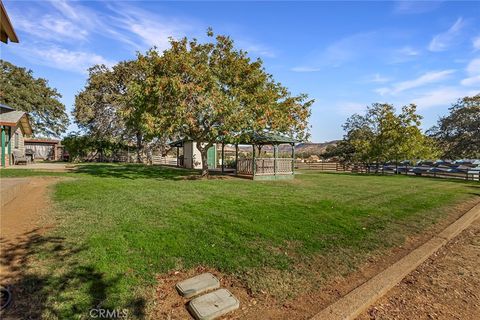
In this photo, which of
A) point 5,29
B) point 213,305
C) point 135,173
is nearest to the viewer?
point 213,305

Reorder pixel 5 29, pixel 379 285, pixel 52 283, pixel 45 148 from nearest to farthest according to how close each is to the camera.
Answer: pixel 52 283 < pixel 379 285 < pixel 5 29 < pixel 45 148

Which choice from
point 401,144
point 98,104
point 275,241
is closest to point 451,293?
point 275,241

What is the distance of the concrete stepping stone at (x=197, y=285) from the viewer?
3.09m

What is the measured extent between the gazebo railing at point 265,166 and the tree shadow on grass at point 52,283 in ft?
40.7

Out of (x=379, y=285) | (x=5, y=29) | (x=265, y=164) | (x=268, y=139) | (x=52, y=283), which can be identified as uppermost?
(x=5, y=29)

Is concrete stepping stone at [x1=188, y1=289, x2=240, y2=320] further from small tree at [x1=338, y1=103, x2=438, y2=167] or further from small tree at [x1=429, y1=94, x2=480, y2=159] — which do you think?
small tree at [x1=429, y1=94, x2=480, y2=159]

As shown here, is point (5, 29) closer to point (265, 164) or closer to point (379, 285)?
point (379, 285)

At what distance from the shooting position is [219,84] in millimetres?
13180

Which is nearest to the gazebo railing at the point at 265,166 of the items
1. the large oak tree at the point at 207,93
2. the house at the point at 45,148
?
the large oak tree at the point at 207,93

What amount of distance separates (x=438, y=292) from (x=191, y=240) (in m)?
3.38

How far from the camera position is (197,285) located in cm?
322

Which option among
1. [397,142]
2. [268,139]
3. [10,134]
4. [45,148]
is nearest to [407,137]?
[397,142]

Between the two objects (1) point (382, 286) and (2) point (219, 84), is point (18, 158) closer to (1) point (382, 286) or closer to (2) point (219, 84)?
(2) point (219, 84)

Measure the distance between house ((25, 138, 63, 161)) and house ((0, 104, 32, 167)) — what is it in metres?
12.4
